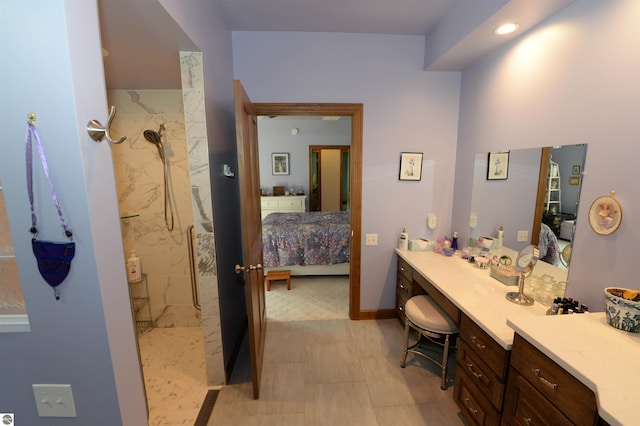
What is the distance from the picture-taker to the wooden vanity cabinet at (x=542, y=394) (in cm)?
91

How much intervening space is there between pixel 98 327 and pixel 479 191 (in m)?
2.69

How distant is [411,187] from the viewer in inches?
105

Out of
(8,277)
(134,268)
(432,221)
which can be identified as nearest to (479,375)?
(432,221)

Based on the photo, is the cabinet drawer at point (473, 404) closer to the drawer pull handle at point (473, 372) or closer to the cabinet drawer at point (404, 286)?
the drawer pull handle at point (473, 372)

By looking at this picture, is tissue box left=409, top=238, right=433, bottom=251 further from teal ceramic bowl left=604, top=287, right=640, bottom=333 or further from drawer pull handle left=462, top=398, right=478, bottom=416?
teal ceramic bowl left=604, top=287, right=640, bottom=333

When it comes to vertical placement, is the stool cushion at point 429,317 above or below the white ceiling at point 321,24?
below

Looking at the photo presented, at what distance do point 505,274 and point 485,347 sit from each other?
706 millimetres

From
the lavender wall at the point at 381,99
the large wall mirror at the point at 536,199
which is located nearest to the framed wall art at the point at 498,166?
A: the large wall mirror at the point at 536,199

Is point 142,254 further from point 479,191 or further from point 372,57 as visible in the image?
point 479,191

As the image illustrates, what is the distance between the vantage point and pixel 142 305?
265 centimetres

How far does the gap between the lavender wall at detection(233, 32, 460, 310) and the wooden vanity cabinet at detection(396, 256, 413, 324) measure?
0.11m

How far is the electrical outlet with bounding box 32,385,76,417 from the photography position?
34.5 inches

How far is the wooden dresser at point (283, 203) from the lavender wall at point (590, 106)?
502 cm

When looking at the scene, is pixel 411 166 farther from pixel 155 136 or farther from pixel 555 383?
pixel 155 136
